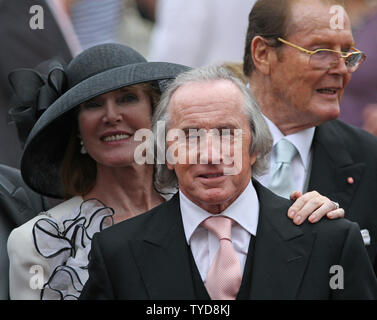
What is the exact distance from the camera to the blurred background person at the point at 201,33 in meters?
5.50

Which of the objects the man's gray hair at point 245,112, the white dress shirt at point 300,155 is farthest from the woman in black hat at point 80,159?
the white dress shirt at point 300,155

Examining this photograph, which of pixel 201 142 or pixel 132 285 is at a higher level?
pixel 201 142

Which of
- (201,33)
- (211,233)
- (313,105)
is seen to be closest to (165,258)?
(211,233)

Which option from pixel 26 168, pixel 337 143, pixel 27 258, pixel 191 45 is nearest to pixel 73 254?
pixel 27 258

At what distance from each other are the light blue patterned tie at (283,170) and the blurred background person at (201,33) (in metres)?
1.43

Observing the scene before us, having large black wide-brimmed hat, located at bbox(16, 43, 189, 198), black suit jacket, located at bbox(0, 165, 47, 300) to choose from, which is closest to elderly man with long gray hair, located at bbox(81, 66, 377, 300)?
large black wide-brimmed hat, located at bbox(16, 43, 189, 198)

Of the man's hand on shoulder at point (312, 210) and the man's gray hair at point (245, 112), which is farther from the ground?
the man's gray hair at point (245, 112)

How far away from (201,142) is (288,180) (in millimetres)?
1007

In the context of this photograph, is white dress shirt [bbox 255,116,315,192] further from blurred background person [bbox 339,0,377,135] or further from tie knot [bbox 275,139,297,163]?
blurred background person [bbox 339,0,377,135]

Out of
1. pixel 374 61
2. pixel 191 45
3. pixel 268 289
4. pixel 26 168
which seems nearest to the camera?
pixel 268 289

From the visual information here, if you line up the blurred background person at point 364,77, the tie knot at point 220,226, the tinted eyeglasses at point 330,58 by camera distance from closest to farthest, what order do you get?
the tie knot at point 220,226
the tinted eyeglasses at point 330,58
the blurred background person at point 364,77

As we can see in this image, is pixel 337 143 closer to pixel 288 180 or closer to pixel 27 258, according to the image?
pixel 288 180

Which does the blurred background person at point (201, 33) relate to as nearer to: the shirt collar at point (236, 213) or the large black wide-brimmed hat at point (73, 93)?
the large black wide-brimmed hat at point (73, 93)
